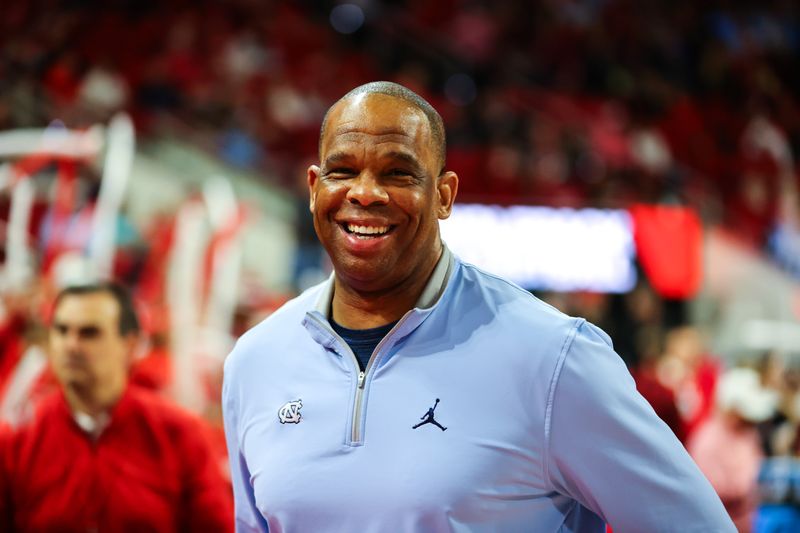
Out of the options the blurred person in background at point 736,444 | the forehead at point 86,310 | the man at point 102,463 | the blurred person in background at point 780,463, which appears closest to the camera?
the man at point 102,463

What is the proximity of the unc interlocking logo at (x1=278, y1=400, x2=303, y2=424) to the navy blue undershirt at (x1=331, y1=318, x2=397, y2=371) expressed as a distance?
147mm

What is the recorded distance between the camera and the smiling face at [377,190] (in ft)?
6.55

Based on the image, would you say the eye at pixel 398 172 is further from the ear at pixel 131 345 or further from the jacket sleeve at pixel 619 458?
the ear at pixel 131 345

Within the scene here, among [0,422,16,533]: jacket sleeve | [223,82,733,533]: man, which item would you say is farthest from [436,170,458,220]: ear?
[0,422,16,533]: jacket sleeve

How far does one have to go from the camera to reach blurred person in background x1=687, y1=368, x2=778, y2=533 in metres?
6.01

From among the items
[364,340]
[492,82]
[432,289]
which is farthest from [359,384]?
[492,82]

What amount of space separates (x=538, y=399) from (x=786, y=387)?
665cm

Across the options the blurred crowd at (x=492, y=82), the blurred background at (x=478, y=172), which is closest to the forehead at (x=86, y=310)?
the blurred background at (x=478, y=172)

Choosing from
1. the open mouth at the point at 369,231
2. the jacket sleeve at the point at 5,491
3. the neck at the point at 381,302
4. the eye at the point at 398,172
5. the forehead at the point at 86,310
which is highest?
the eye at the point at 398,172

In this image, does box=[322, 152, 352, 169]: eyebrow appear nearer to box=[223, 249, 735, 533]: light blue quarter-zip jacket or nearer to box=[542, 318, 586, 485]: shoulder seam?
box=[223, 249, 735, 533]: light blue quarter-zip jacket

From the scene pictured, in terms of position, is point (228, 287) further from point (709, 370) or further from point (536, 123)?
point (536, 123)

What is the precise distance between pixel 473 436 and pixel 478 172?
10.1 m

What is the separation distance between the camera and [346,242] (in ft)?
6.70

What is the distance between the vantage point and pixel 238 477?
226 centimetres
